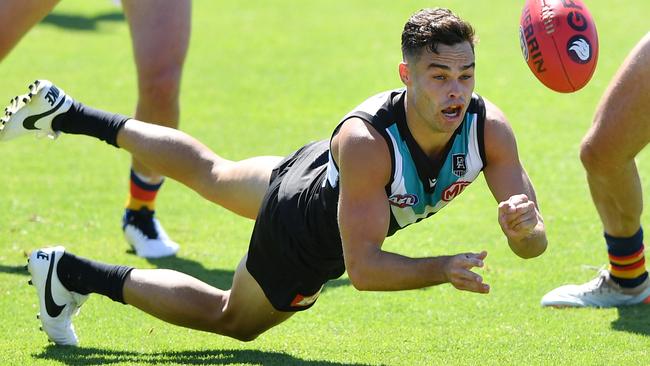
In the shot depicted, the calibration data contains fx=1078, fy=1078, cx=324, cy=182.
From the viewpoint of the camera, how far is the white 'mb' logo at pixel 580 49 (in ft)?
16.4

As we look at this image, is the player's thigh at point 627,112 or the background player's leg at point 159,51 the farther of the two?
the background player's leg at point 159,51

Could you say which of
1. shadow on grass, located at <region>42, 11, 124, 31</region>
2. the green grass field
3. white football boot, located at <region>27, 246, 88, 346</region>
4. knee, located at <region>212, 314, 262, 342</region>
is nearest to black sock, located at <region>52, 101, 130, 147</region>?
white football boot, located at <region>27, 246, 88, 346</region>

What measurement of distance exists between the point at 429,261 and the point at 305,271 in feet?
3.44

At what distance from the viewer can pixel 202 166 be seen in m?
5.75

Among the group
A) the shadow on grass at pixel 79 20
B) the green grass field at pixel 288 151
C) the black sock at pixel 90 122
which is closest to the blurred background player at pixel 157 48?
the black sock at pixel 90 122

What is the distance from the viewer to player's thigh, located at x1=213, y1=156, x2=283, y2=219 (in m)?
5.50

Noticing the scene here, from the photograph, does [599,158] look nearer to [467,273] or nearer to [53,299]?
[467,273]

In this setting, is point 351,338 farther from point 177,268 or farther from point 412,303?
point 177,268

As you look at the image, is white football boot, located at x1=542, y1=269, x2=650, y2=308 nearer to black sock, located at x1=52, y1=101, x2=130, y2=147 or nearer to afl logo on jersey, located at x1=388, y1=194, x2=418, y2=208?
afl logo on jersey, located at x1=388, y1=194, x2=418, y2=208

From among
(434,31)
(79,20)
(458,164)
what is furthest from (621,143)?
(79,20)

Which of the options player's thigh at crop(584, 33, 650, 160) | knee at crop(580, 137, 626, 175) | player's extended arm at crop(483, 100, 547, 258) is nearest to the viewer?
player's extended arm at crop(483, 100, 547, 258)

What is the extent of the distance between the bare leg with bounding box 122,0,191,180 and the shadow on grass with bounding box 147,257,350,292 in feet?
2.06

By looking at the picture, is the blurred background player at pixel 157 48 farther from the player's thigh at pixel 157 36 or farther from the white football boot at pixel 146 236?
the white football boot at pixel 146 236

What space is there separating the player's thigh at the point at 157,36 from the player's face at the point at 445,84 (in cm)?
270
